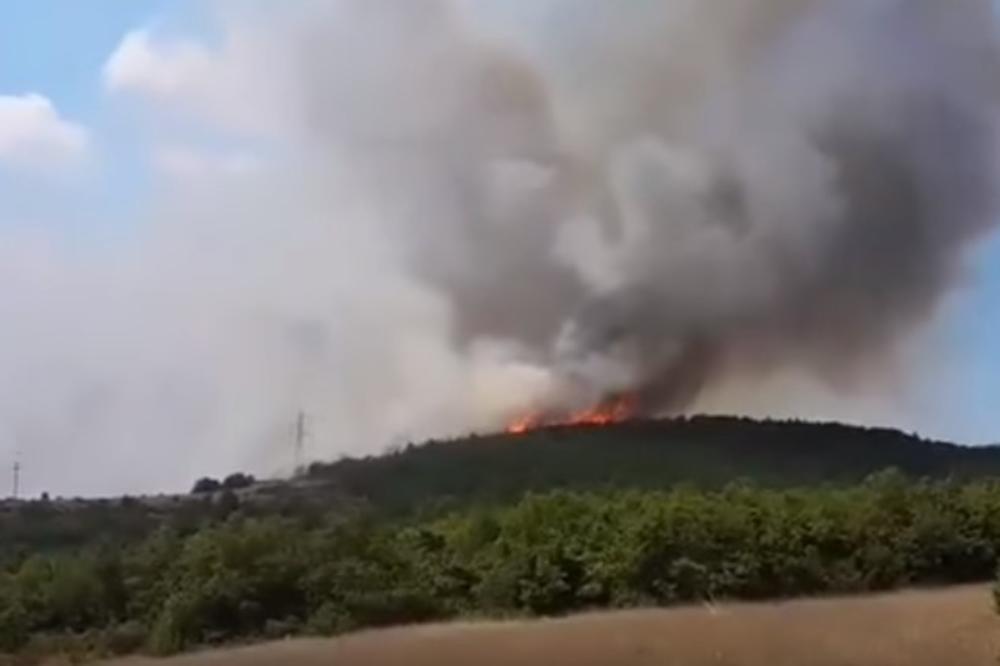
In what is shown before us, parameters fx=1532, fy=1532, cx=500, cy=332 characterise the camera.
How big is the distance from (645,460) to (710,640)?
53.5m

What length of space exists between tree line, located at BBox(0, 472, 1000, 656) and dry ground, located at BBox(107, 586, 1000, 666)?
88.0 inches

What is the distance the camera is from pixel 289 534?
60.0 metres

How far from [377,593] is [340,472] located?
49.4 m

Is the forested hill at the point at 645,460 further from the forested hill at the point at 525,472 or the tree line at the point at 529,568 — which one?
the tree line at the point at 529,568

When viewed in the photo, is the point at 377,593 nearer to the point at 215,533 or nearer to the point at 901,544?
the point at 215,533

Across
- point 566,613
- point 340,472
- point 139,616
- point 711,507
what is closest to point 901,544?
point 711,507

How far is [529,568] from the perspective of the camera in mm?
55156

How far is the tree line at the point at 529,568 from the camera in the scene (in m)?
54.0

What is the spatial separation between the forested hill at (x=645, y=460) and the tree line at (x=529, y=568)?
25.7m

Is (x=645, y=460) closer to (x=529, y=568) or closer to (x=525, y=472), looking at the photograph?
(x=525, y=472)

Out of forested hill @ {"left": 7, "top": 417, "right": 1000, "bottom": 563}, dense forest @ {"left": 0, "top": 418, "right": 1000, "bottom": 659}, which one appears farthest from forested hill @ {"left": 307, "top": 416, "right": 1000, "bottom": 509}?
dense forest @ {"left": 0, "top": 418, "right": 1000, "bottom": 659}

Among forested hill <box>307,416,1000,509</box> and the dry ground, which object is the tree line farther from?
forested hill <box>307,416,1000,509</box>

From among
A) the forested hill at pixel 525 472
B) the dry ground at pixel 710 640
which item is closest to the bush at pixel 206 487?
the forested hill at pixel 525 472

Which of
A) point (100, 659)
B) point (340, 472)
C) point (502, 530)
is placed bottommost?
point (100, 659)
